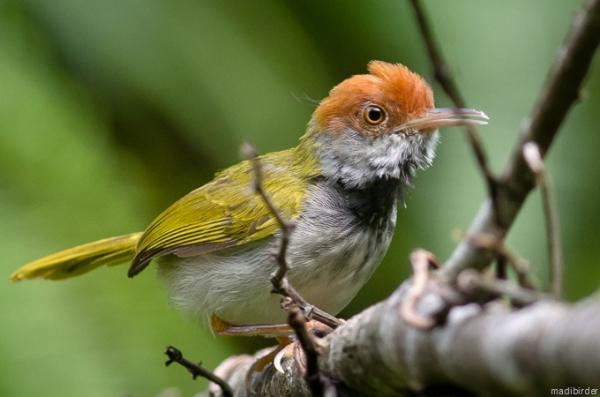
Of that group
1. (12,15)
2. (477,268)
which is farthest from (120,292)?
(477,268)

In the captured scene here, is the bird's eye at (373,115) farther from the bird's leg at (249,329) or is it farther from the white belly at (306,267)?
the bird's leg at (249,329)

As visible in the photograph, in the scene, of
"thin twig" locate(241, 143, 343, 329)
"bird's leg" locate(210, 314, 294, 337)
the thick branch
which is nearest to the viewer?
the thick branch

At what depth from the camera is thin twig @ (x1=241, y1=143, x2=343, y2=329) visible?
1873 mm

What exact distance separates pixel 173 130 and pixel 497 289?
3511 millimetres

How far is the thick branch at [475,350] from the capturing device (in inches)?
49.1

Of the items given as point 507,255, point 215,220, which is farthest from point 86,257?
point 507,255

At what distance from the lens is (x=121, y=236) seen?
4277mm

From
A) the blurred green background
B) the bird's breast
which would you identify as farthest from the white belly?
the blurred green background

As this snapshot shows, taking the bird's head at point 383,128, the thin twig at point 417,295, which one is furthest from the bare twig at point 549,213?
the bird's head at point 383,128

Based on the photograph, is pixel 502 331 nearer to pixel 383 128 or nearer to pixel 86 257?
pixel 383 128

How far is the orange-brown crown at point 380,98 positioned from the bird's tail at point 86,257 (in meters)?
1.11

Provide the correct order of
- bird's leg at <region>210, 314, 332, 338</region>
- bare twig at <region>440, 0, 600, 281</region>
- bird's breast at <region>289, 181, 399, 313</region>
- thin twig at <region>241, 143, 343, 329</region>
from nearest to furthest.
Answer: bare twig at <region>440, 0, 600, 281</region>
thin twig at <region>241, 143, 343, 329</region>
bird's leg at <region>210, 314, 332, 338</region>
bird's breast at <region>289, 181, 399, 313</region>

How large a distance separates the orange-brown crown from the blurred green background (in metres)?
0.60

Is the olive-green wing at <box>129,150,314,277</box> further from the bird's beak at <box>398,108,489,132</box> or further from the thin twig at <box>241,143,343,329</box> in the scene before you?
the thin twig at <box>241,143,343,329</box>
